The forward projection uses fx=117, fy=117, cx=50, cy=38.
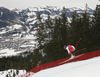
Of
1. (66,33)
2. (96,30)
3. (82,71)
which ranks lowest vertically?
(66,33)

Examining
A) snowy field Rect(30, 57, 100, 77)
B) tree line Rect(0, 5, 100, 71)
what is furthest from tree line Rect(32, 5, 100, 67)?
snowy field Rect(30, 57, 100, 77)

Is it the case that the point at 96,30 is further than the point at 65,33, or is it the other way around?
the point at 65,33

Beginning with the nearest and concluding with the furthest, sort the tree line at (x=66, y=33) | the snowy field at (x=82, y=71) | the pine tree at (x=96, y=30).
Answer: the snowy field at (x=82, y=71) < the tree line at (x=66, y=33) < the pine tree at (x=96, y=30)

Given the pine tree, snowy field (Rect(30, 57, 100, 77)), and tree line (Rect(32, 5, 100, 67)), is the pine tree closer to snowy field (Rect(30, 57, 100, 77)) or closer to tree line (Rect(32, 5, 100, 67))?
tree line (Rect(32, 5, 100, 67))

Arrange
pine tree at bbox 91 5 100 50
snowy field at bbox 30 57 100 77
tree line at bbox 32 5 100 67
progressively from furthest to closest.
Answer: pine tree at bbox 91 5 100 50, tree line at bbox 32 5 100 67, snowy field at bbox 30 57 100 77

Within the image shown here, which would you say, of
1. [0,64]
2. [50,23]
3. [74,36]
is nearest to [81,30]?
[74,36]

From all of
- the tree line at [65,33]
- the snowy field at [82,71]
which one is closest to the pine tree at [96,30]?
the tree line at [65,33]

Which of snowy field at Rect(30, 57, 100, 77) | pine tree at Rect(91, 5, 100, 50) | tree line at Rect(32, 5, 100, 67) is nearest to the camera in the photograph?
snowy field at Rect(30, 57, 100, 77)

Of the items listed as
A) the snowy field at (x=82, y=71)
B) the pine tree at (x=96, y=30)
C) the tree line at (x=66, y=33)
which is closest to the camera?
the snowy field at (x=82, y=71)

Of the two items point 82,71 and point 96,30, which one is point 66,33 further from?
point 82,71

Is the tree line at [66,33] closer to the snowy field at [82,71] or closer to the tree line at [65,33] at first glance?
the tree line at [65,33]

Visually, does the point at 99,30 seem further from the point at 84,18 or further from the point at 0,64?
the point at 0,64

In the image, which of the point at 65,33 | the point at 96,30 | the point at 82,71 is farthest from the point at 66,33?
the point at 82,71

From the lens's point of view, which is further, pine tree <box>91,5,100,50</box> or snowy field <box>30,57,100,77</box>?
pine tree <box>91,5,100,50</box>
